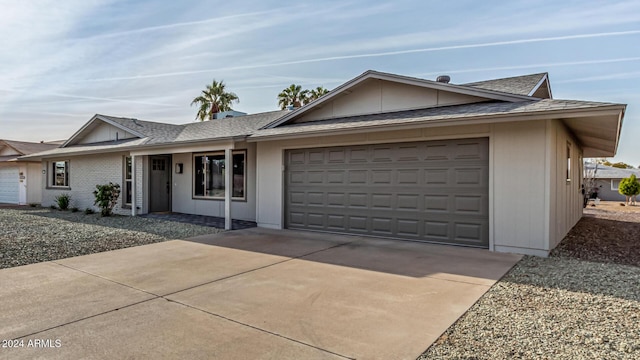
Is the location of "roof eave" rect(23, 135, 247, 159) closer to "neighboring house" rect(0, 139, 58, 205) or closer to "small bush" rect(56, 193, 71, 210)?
"small bush" rect(56, 193, 71, 210)

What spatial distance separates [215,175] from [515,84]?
30.9 feet

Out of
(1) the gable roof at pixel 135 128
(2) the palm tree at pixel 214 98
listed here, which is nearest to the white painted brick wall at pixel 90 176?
(1) the gable roof at pixel 135 128

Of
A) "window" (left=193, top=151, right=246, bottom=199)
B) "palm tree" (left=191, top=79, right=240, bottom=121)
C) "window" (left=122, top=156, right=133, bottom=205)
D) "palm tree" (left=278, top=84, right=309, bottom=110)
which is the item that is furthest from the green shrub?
"palm tree" (left=191, top=79, right=240, bottom=121)

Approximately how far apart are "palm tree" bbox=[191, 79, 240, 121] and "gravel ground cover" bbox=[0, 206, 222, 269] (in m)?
→ 18.7

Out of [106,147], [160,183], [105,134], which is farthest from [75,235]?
[105,134]

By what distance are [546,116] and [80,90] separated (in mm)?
19416

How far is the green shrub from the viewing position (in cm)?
1305

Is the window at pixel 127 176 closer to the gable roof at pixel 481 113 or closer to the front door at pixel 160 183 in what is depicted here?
the front door at pixel 160 183

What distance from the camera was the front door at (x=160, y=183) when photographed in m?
13.4

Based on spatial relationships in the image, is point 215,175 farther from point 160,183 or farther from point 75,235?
point 75,235

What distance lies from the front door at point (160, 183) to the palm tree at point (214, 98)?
1673 cm

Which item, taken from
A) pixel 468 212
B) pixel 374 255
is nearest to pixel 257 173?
pixel 374 255

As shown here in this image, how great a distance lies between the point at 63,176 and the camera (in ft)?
55.4

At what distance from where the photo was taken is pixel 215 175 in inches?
496
